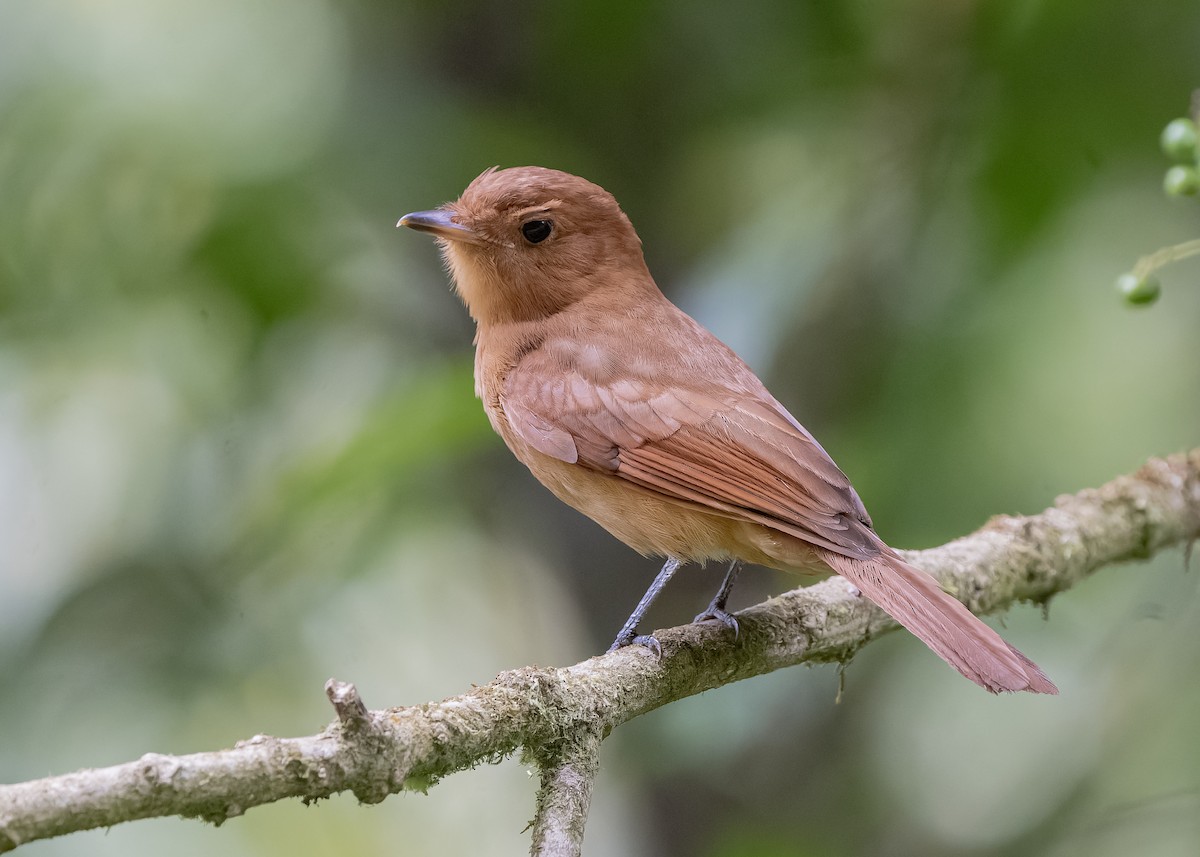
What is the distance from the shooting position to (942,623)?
2.77 m

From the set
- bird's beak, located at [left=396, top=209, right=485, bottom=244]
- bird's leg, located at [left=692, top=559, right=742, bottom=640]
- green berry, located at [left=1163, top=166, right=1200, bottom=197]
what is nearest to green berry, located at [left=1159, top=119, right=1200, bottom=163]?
green berry, located at [left=1163, top=166, right=1200, bottom=197]

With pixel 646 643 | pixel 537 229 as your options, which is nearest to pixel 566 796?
pixel 646 643

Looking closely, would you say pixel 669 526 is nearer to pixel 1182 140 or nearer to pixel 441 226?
pixel 441 226

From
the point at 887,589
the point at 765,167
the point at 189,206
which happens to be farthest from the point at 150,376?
the point at 887,589

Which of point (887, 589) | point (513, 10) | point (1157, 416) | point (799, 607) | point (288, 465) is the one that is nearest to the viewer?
point (887, 589)

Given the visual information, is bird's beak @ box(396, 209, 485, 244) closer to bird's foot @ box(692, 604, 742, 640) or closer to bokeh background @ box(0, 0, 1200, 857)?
bokeh background @ box(0, 0, 1200, 857)

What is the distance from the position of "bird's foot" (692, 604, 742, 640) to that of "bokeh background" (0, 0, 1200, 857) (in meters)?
0.71

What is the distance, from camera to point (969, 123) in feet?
14.2

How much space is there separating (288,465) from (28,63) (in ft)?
5.62

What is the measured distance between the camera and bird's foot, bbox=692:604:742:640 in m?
3.12

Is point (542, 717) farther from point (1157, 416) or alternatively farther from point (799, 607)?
point (1157, 416)

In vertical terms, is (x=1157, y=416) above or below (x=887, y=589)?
above

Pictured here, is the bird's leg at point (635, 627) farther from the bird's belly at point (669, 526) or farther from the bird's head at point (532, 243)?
the bird's head at point (532, 243)

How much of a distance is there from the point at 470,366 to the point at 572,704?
1.98m
